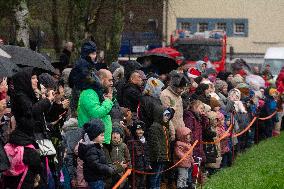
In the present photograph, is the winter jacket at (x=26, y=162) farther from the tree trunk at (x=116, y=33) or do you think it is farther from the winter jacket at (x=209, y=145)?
the tree trunk at (x=116, y=33)

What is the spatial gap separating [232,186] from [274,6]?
3810cm

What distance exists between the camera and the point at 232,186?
15.1 meters

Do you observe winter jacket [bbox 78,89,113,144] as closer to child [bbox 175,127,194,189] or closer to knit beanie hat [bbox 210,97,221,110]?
child [bbox 175,127,194,189]

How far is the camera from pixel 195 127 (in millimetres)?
15914

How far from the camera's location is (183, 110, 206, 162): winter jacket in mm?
15742

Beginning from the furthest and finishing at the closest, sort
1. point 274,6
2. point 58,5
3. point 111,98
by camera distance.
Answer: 1. point 274,6
2. point 58,5
3. point 111,98

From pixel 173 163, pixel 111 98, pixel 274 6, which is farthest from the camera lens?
pixel 274 6

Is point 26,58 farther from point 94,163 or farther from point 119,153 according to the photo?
point 94,163

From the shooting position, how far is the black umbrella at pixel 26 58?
1384cm

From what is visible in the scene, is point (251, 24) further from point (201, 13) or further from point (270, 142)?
point (270, 142)

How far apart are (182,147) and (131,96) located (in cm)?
142

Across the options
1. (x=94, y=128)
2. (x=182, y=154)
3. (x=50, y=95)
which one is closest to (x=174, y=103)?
(x=182, y=154)

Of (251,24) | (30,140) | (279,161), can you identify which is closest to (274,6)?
(251,24)

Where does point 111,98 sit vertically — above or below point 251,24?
above
